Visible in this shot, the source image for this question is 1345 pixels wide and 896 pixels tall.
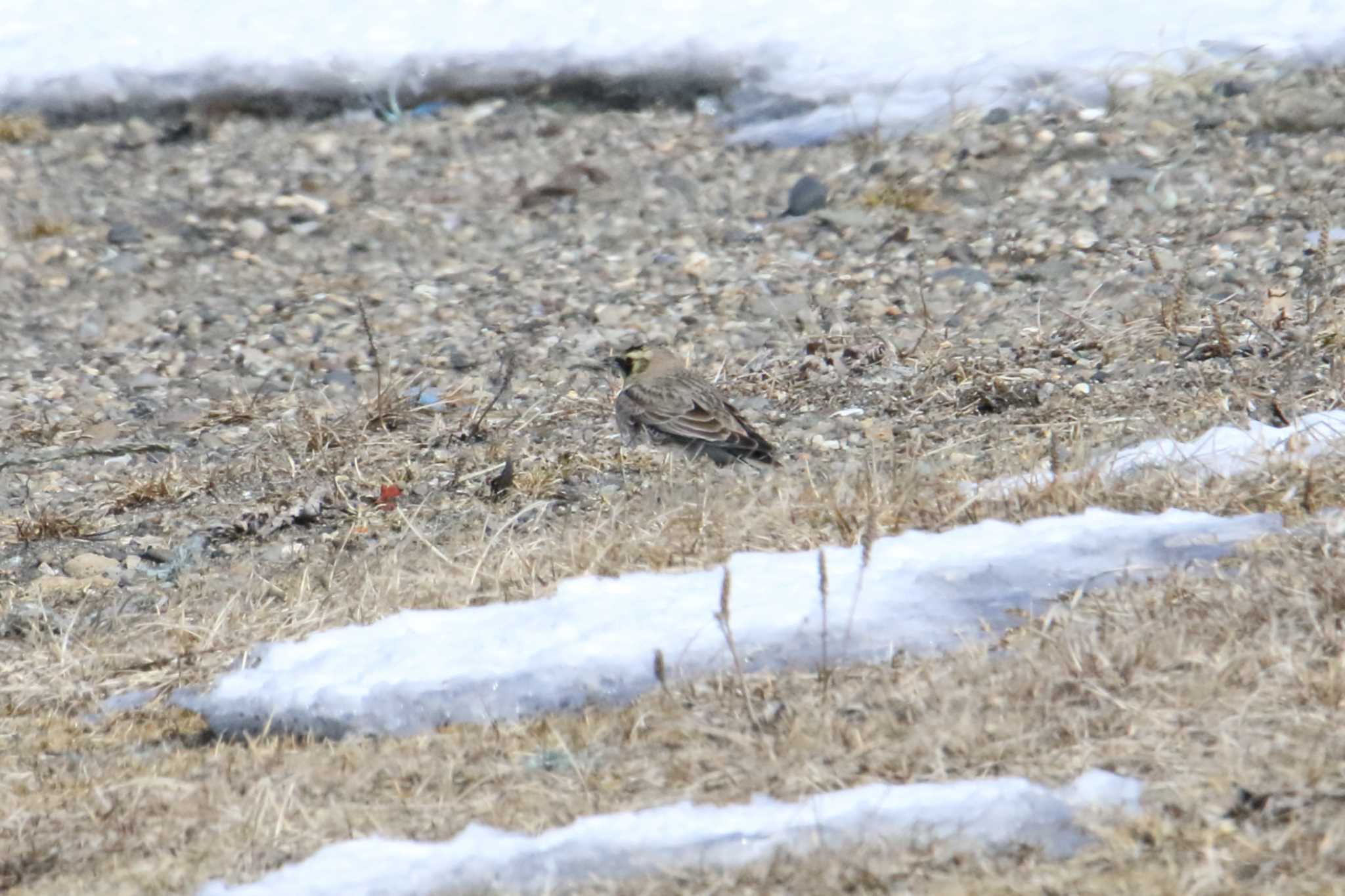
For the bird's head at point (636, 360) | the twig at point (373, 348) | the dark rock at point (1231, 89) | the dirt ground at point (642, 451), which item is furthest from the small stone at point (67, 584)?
the dark rock at point (1231, 89)

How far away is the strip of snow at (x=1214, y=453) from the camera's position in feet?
16.8

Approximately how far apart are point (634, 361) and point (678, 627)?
3590 millimetres

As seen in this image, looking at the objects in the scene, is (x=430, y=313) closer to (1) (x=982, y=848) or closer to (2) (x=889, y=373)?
(2) (x=889, y=373)

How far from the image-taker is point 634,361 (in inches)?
310

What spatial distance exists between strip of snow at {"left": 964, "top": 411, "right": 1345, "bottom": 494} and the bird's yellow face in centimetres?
261

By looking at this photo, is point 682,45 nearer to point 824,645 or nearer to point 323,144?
point 323,144

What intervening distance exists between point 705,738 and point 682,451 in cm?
308

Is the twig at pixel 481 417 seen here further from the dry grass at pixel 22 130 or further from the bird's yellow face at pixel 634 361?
the dry grass at pixel 22 130

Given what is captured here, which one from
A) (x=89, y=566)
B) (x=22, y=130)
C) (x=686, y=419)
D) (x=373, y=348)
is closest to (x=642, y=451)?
(x=686, y=419)

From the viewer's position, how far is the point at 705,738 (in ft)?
12.8

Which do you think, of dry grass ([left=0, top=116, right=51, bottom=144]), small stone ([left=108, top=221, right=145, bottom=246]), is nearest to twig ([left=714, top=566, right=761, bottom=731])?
small stone ([left=108, top=221, right=145, bottom=246])

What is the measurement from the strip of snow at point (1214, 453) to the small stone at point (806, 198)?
538cm

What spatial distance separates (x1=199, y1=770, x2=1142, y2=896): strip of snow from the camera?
329 centimetres

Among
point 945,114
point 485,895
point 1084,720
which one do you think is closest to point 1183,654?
point 1084,720
